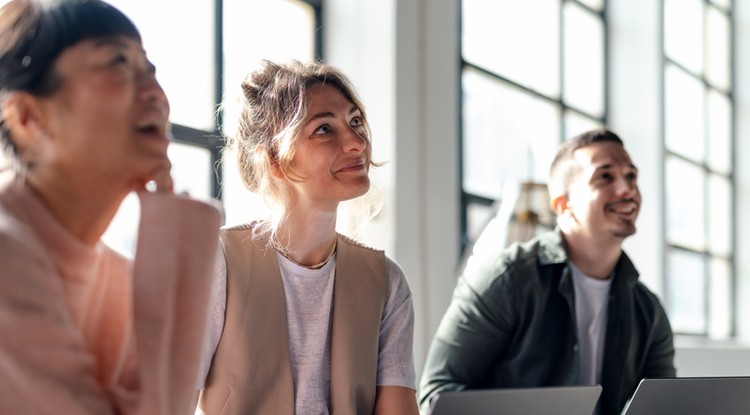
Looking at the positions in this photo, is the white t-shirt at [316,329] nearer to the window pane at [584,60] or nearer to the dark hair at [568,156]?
the dark hair at [568,156]

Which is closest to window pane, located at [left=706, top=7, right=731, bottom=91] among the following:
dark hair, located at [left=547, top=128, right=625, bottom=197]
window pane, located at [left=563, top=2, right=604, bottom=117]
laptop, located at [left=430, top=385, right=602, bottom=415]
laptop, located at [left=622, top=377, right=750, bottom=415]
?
window pane, located at [left=563, top=2, right=604, bottom=117]

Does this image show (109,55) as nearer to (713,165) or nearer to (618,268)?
(618,268)

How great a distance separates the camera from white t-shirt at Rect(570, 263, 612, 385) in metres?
3.04

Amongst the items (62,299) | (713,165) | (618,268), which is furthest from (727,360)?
(62,299)

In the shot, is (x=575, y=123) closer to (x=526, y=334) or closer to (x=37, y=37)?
(x=526, y=334)

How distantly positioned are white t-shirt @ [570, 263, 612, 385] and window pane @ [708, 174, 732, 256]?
450 cm

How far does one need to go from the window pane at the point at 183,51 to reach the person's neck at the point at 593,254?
1.21 m

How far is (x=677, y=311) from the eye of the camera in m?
6.61

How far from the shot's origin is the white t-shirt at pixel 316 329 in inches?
82.4

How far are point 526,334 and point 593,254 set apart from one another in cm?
38

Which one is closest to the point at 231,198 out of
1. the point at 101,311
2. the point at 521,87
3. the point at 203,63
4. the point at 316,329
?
the point at 203,63

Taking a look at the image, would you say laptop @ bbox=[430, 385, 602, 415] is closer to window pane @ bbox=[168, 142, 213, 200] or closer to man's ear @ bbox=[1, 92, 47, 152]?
man's ear @ bbox=[1, 92, 47, 152]

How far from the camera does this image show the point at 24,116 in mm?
1254

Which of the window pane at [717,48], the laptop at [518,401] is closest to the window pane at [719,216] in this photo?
the window pane at [717,48]
